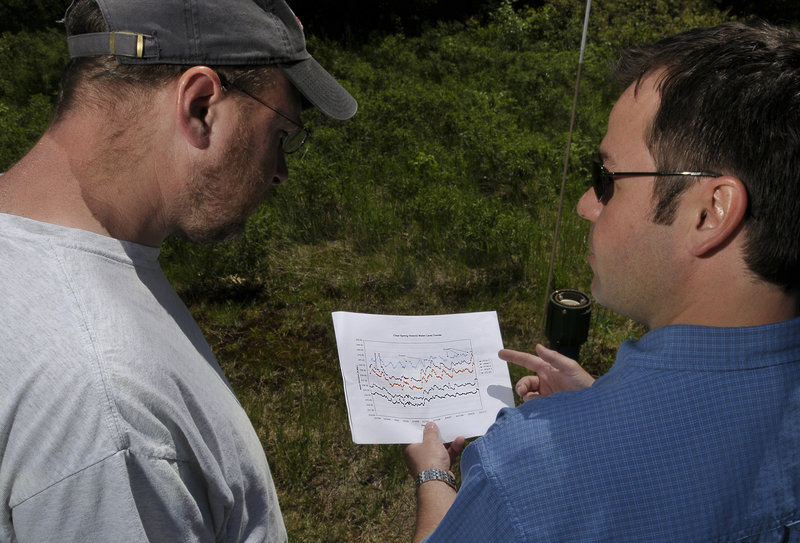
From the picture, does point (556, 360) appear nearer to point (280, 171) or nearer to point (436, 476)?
point (436, 476)

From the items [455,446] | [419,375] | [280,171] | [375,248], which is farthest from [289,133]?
[375,248]

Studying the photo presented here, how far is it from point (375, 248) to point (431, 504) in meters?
2.91

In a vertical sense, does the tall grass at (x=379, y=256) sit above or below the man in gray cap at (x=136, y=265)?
below

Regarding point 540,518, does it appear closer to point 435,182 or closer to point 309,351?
point 309,351

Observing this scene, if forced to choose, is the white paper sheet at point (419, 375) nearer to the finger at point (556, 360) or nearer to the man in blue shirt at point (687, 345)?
the finger at point (556, 360)

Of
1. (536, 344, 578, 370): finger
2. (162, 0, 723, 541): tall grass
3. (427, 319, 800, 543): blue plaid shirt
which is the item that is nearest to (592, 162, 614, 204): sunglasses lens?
(427, 319, 800, 543): blue plaid shirt

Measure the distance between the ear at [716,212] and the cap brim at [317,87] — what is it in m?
0.79

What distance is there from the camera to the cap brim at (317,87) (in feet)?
4.60

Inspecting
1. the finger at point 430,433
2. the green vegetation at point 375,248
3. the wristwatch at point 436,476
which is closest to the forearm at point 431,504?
the wristwatch at point 436,476

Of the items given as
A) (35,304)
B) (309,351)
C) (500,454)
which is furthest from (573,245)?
(35,304)

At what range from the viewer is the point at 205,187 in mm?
1347

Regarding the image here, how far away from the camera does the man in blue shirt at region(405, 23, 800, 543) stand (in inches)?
37.5

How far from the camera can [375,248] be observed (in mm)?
4418

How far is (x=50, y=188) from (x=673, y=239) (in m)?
1.14
